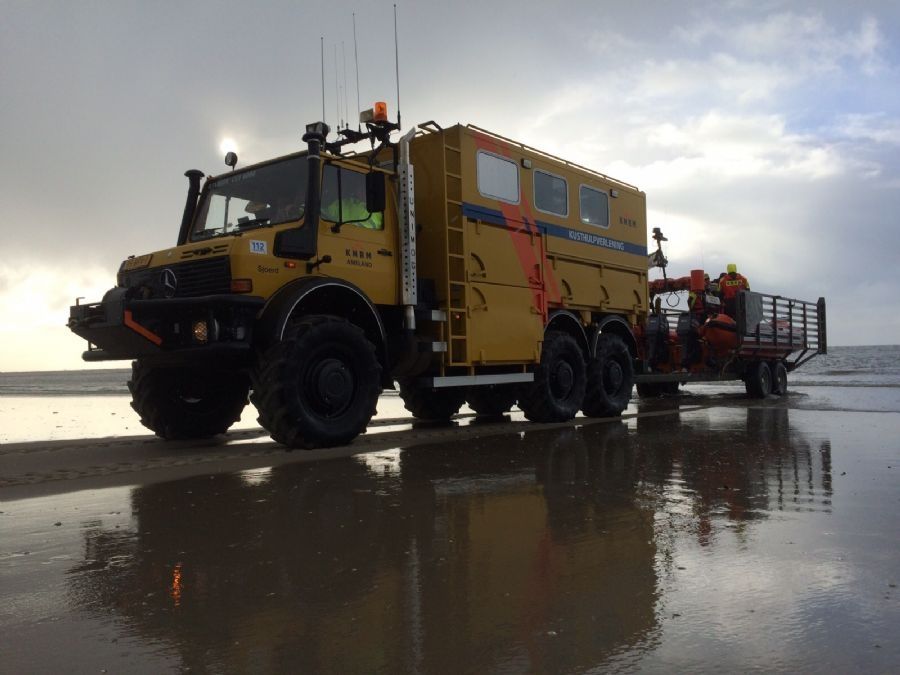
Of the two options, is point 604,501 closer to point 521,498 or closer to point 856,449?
point 521,498

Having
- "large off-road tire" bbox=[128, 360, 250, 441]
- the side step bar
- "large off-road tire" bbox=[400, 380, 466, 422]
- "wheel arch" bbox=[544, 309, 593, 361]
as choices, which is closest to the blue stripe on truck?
"wheel arch" bbox=[544, 309, 593, 361]

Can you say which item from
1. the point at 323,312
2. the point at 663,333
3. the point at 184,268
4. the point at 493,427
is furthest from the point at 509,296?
the point at 663,333

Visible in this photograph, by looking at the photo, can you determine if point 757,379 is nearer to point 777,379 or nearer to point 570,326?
point 777,379

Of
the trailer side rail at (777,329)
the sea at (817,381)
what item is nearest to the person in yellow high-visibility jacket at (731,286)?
the trailer side rail at (777,329)

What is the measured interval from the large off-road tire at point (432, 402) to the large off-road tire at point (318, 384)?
3535mm

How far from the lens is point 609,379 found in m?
11.8

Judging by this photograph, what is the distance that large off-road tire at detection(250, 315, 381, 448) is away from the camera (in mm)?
7148

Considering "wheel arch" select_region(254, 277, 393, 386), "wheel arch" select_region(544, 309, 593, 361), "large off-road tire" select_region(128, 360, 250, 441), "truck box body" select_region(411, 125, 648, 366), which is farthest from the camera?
"wheel arch" select_region(544, 309, 593, 361)

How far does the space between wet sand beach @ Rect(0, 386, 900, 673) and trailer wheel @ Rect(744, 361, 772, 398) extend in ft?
32.8

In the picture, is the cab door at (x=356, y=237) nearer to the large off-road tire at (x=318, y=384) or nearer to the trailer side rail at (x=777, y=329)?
the large off-road tire at (x=318, y=384)

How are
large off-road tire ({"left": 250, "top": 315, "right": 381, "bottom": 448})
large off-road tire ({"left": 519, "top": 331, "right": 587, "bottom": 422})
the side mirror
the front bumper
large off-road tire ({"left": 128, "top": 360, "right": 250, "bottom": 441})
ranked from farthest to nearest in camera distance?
large off-road tire ({"left": 519, "top": 331, "right": 587, "bottom": 422}), large off-road tire ({"left": 128, "top": 360, "right": 250, "bottom": 441}), the side mirror, large off-road tire ({"left": 250, "top": 315, "right": 381, "bottom": 448}), the front bumper

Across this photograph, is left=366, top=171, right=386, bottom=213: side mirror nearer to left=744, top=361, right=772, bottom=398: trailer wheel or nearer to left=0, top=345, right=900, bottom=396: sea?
left=744, top=361, right=772, bottom=398: trailer wheel

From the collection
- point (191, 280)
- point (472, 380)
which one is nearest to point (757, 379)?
point (472, 380)

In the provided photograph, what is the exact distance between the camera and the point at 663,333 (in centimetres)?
Result: 1556
